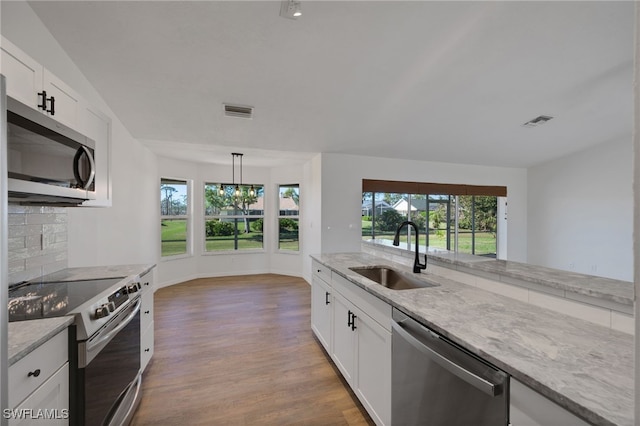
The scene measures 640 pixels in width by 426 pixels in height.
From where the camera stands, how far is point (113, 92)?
2.72 meters

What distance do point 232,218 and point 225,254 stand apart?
82 centimetres

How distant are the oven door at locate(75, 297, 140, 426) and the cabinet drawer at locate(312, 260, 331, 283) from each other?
1.49 meters

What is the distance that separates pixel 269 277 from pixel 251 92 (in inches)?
155

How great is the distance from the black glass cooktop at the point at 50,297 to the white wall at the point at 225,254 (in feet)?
12.1

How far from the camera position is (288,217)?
19.7 feet

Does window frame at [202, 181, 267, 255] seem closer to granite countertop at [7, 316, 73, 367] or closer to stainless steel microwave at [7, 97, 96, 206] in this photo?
stainless steel microwave at [7, 97, 96, 206]

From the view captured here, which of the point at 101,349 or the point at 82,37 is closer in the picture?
the point at 101,349

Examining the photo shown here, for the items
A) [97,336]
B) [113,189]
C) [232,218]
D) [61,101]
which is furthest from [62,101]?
[232,218]

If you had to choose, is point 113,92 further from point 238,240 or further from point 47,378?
point 238,240

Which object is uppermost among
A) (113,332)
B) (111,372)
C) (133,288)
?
(133,288)

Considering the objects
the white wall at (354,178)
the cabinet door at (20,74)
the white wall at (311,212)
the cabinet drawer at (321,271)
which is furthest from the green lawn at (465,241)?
the cabinet door at (20,74)

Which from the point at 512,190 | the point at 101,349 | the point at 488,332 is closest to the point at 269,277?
the point at 101,349

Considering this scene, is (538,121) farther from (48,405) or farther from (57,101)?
(48,405)

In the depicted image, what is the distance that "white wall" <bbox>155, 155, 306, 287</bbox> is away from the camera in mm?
5293
